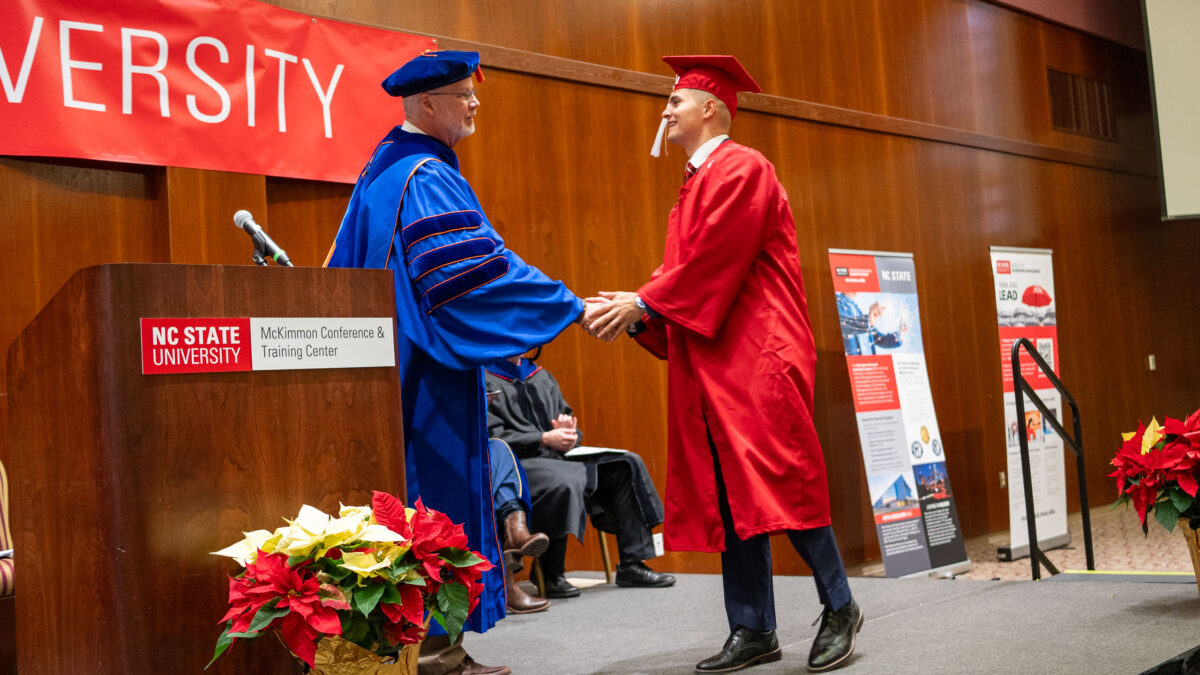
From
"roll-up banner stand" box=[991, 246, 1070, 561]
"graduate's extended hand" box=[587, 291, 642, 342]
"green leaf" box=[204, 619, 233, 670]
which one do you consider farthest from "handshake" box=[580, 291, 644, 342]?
"roll-up banner stand" box=[991, 246, 1070, 561]

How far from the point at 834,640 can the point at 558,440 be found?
209cm

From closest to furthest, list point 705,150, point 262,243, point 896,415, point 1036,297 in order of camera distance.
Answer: point 262,243 → point 705,150 → point 896,415 → point 1036,297

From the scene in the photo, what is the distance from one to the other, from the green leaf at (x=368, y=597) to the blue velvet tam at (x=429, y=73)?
1.43 metres

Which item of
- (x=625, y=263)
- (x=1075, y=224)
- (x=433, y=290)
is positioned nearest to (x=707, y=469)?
(x=433, y=290)

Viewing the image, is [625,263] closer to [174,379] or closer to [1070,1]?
[174,379]

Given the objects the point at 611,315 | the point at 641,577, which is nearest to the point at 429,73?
the point at 611,315

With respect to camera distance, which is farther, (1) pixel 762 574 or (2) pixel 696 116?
(2) pixel 696 116

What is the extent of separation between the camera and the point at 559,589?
4.46 meters

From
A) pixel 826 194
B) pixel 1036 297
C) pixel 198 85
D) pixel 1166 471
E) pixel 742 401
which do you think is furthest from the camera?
pixel 1036 297

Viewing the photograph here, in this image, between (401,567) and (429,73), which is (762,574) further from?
(429,73)

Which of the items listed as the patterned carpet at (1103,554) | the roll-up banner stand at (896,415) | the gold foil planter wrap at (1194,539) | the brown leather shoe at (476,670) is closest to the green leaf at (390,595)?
the brown leather shoe at (476,670)

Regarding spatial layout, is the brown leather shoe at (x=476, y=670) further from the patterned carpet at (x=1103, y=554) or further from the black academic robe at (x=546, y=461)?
the patterned carpet at (x=1103, y=554)

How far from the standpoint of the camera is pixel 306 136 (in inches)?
178

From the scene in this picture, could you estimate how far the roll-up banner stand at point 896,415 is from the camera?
6.48 meters
